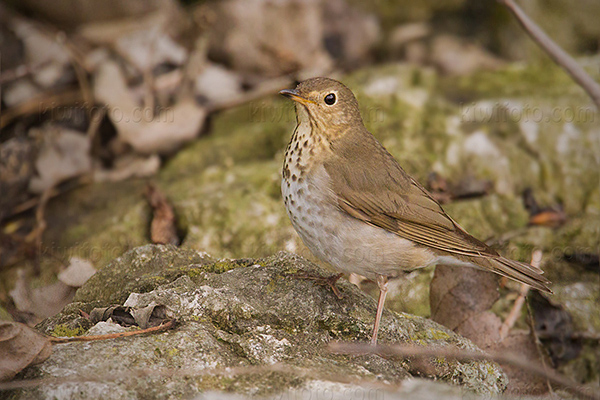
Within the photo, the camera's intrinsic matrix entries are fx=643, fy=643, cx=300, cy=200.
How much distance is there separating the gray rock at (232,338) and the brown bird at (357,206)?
0.24 m

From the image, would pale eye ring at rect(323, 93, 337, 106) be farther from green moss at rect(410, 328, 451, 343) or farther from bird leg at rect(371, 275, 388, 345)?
green moss at rect(410, 328, 451, 343)

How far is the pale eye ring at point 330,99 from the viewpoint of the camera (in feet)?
12.3

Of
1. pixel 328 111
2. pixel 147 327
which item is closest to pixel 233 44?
pixel 328 111

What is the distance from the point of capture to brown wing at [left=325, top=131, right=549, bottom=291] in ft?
11.6

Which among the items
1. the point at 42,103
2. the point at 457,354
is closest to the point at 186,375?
the point at 457,354

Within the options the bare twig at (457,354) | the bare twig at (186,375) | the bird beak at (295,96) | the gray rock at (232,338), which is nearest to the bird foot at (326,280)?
the gray rock at (232,338)

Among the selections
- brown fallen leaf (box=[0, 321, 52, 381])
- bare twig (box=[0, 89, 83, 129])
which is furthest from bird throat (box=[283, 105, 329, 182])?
bare twig (box=[0, 89, 83, 129])

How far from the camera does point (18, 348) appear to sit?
7.95 ft

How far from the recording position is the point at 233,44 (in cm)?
689

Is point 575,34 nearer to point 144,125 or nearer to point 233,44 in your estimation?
point 233,44

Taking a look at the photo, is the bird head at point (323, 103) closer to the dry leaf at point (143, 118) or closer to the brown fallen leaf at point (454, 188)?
the brown fallen leaf at point (454, 188)

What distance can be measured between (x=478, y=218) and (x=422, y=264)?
1507 millimetres

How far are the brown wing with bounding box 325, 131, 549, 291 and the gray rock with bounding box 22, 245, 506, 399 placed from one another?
1.46 ft

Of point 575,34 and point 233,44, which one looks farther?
point 575,34
